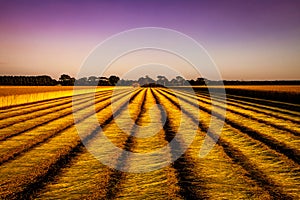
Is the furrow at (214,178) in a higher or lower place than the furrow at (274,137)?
higher

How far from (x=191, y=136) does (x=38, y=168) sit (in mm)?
5205

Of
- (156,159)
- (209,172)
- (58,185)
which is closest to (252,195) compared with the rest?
(209,172)

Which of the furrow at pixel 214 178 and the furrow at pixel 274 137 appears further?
the furrow at pixel 274 137

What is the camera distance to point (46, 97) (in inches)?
1201

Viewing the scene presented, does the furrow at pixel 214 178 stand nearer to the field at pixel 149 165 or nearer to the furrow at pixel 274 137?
the field at pixel 149 165

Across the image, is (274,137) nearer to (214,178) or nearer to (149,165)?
(214,178)

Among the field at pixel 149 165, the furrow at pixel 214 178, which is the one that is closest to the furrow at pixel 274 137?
the field at pixel 149 165

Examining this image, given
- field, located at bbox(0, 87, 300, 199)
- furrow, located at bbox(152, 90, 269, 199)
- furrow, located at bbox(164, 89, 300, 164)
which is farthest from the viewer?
furrow, located at bbox(164, 89, 300, 164)

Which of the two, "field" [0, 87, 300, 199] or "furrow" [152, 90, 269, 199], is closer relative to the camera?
"furrow" [152, 90, 269, 199]

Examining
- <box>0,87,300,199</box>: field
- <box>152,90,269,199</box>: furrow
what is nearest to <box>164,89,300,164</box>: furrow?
<box>0,87,300,199</box>: field

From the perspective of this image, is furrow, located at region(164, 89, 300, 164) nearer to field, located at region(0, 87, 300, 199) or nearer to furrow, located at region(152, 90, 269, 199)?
field, located at region(0, 87, 300, 199)

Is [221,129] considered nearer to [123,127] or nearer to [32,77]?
[123,127]

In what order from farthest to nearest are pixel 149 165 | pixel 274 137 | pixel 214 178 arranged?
pixel 274 137, pixel 149 165, pixel 214 178

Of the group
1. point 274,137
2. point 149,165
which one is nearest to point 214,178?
point 149,165
